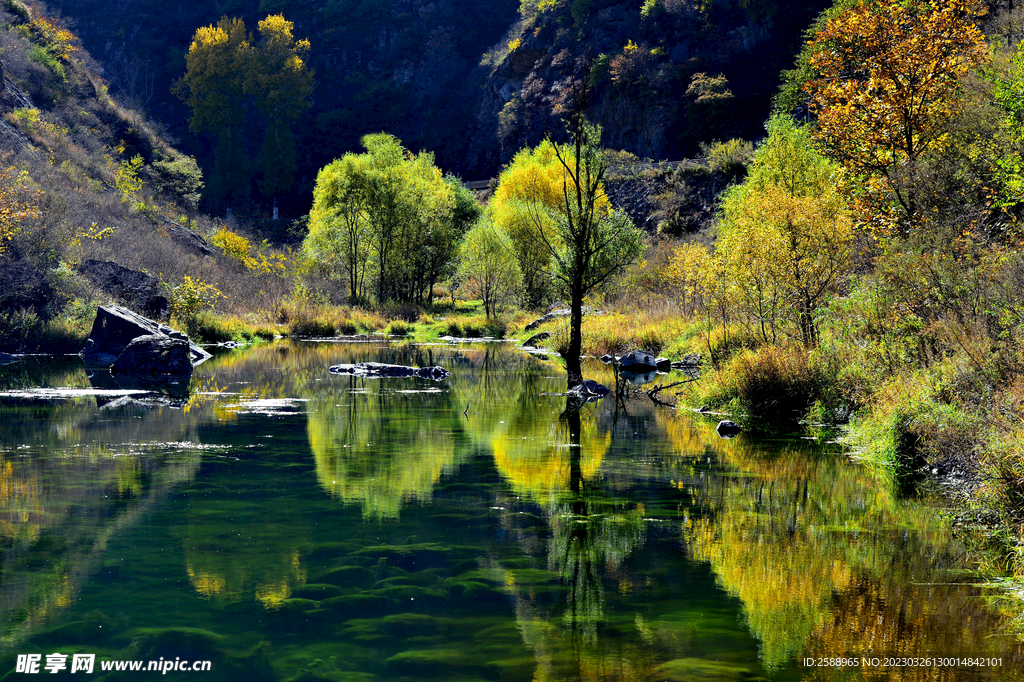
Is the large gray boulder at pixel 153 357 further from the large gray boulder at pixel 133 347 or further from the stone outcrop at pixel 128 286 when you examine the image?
the stone outcrop at pixel 128 286

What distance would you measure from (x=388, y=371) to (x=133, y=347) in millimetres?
9386

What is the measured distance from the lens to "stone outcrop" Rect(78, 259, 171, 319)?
126ft

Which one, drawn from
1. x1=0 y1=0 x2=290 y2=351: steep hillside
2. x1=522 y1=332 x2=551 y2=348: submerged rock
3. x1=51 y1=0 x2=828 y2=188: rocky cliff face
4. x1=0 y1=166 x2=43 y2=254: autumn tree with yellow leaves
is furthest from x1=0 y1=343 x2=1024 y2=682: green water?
x1=51 y1=0 x2=828 y2=188: rocky cliff face

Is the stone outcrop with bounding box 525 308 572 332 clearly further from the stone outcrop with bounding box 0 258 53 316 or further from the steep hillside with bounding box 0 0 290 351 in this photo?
the stone outcrop with bounding box 0 258 53 316

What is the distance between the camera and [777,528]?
32.8 feet

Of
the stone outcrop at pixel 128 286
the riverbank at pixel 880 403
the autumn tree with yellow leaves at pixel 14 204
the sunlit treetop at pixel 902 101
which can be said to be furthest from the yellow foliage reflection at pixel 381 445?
the stone outcrop at pixel 128 286

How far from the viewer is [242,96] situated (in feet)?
356

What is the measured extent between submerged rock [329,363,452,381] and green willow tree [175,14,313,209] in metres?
82.5

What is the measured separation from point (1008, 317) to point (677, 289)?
24194 millimetres

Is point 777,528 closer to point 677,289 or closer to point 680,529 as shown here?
point 680,529

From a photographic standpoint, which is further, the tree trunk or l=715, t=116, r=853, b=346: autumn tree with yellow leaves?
the tree trunk

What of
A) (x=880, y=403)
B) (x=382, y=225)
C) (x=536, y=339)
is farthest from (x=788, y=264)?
(x=382, y=225)

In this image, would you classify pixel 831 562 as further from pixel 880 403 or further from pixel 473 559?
pixel 880 403

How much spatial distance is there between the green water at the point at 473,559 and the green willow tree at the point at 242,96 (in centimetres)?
9421
